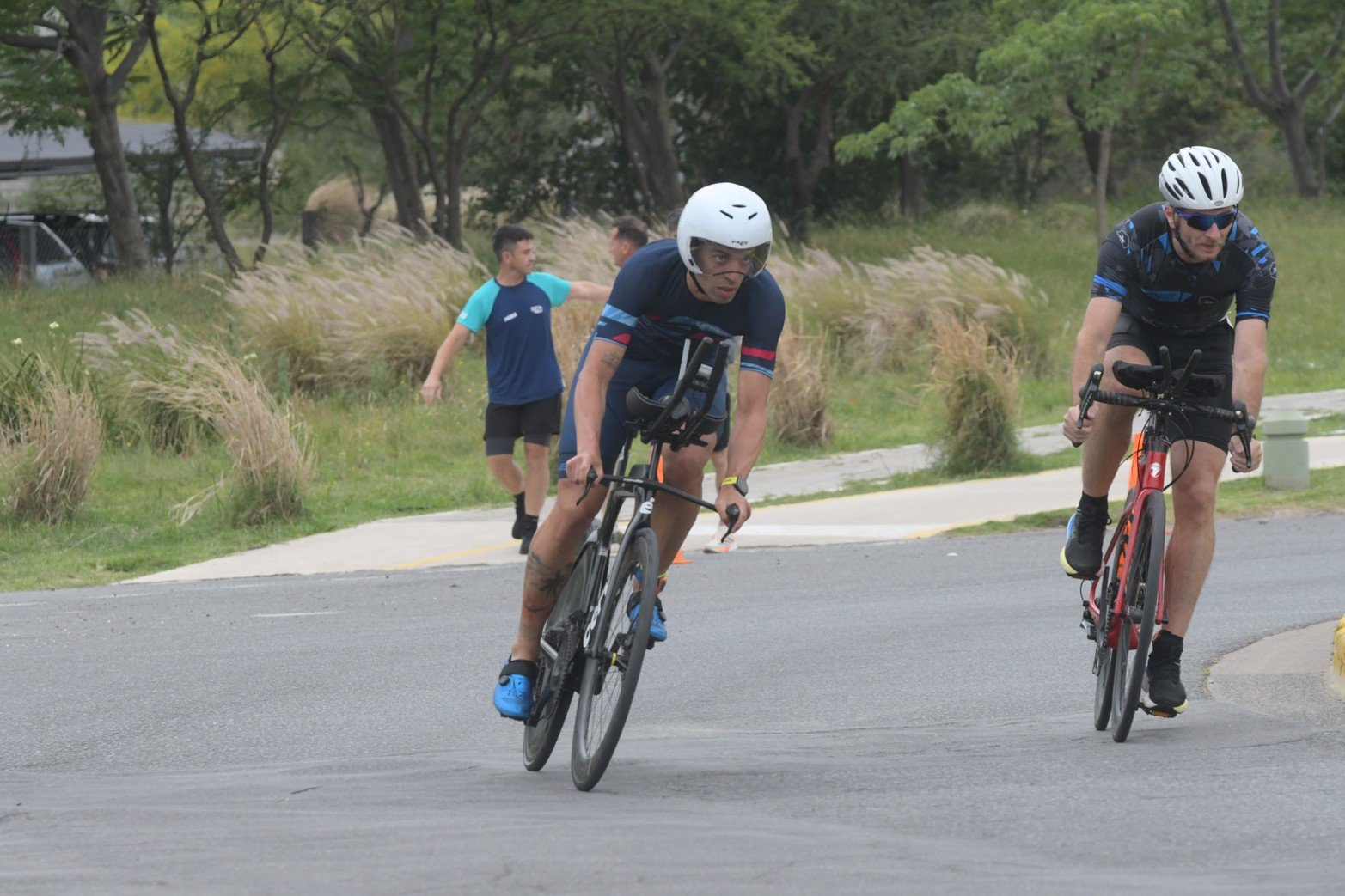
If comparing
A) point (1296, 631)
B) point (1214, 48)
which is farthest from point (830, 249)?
point (1296, 631)

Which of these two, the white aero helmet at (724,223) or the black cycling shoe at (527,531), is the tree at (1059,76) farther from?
the white aero helmet at (724,223)

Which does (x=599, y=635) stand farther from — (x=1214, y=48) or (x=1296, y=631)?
(x=1214, y=48)

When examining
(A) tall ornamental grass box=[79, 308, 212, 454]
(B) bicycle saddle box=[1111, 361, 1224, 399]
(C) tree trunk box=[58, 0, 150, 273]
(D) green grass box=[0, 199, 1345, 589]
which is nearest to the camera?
(B) bicycle saddle box=[1111, 361, 1224, 399]

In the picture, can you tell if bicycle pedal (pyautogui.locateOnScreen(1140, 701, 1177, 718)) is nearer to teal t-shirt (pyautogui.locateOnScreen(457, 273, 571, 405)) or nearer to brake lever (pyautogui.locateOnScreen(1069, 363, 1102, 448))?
brake lever (pyautogui.locateOnScreen(1069, 363, 1102, 448))

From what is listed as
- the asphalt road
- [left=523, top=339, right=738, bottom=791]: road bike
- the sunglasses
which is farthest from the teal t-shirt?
the sunglasses

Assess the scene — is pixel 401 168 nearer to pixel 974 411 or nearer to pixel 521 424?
pixel 974 411

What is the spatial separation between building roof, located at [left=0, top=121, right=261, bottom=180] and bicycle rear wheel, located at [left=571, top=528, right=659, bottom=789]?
1246 inches

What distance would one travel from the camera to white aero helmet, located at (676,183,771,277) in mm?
5414

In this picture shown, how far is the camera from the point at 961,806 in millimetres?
5023

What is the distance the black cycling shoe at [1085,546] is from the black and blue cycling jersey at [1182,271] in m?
0.82

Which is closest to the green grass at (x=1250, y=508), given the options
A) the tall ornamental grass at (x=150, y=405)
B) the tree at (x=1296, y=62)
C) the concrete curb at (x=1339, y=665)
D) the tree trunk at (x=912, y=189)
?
the concrete curb at (x=1339, y=665)

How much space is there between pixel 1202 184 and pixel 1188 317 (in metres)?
0.59

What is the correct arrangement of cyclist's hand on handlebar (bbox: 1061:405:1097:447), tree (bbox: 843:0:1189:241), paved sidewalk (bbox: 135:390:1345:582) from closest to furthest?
cyclist's hand on handlebar (bbox: 1061:405:1097:447) → paved sidewalk (bbox: 135:390:1345:582) → tree (bbox: 843:0:1189:241)

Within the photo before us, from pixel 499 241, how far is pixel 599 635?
6806 millimetres
